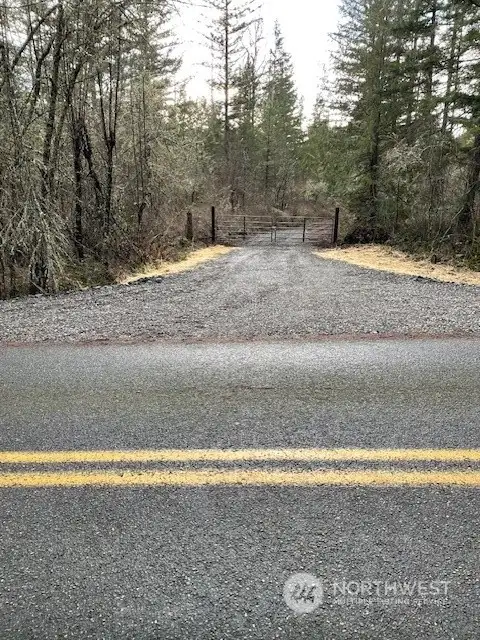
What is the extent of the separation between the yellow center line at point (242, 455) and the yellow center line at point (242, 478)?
0.12 m

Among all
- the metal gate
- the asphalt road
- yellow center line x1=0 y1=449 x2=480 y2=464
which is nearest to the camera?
the asphalt road

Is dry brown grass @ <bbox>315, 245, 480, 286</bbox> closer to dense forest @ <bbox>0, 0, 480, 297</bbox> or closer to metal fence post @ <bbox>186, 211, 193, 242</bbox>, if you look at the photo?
dense forest @ <bbox>0, 0, 480, 297</bbox>

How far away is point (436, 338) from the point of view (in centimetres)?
482

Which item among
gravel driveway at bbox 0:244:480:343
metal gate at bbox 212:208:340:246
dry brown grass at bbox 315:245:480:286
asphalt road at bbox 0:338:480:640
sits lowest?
asphalt road at bbox 0:338:480:640

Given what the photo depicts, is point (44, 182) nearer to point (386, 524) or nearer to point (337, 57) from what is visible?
point (386, 524)

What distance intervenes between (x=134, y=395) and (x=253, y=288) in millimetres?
5219

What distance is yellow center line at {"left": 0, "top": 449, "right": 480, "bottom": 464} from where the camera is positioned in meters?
2.44

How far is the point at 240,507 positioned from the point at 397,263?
1218cm

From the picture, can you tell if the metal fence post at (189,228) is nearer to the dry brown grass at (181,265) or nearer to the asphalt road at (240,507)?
the dry brown grass at (181,265)

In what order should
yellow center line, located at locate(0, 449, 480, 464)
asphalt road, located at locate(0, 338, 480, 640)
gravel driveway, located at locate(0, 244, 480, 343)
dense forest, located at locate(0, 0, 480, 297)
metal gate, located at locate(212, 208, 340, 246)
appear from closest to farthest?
asphalt road, located at locate(0, 338, 480, 640)
yellow center line, located at locate(0, 449, 480, 464)
gravel driveway, located at locate(0, 244, 480, 343)
dense forest, located at locate(0, 0, 480, 297)
metal gate, located at locate(212, 208, 340, 246)

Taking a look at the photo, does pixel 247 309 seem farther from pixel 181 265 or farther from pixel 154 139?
pixel 154 139

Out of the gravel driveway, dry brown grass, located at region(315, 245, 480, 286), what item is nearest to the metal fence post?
dry brown grass, located at region(315, 245, 480, 286)

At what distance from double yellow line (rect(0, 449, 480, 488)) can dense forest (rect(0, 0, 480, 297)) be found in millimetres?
6825

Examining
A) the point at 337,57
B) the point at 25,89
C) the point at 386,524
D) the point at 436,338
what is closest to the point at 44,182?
the point at 25,89
